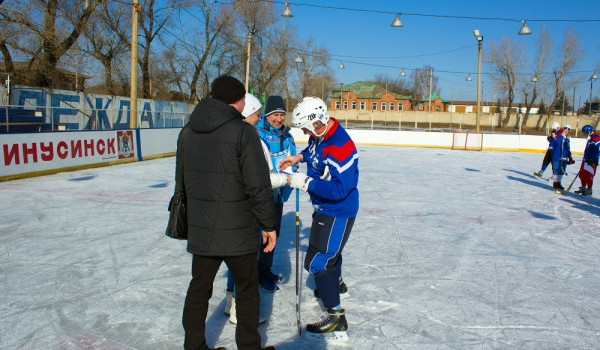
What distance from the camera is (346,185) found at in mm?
2816

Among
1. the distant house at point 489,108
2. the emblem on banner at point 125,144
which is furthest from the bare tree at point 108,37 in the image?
the distant house at point 489,108

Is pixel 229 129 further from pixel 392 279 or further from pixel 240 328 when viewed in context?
pixel 392 279

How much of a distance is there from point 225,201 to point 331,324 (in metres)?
1.32

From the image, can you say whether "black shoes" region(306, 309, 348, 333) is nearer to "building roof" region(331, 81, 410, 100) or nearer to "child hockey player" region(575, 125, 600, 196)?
"child hockey player" region(575, 125, 600, 196)

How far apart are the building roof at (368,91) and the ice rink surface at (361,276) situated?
2563 inches

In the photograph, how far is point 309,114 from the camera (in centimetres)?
285

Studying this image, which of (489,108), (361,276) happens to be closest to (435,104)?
(489,108)

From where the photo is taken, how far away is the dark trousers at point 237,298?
236cm

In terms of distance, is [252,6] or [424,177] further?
[252,6]

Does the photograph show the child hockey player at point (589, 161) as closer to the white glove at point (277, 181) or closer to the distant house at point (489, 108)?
the white glove at point (277, 181)

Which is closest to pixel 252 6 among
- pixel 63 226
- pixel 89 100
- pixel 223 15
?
pixel 223 15

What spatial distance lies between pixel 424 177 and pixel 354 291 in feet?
26.6

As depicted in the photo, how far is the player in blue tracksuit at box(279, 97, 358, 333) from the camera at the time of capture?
282cm

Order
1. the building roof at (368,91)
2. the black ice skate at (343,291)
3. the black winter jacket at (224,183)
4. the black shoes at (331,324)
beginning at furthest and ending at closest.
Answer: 1. the building roof at (368,91)
2. the black ice skate at (343,291)
3. the black shoes at (331,324)
4. the black winter jacket at (224,183)
